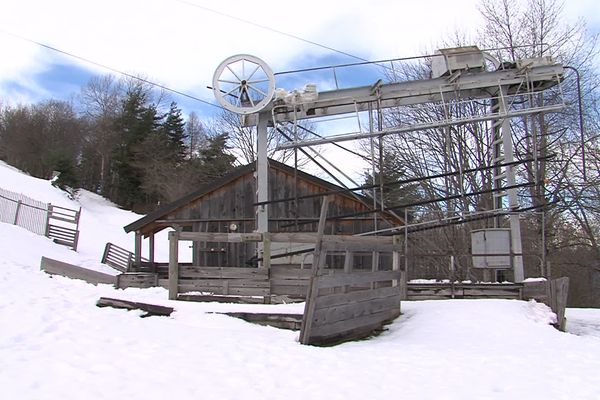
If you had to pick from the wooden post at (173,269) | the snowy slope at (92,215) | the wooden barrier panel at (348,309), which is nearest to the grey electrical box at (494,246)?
the wooden barrier panel at (348,309)

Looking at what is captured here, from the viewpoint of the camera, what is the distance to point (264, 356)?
5812mm

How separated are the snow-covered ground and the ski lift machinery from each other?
3425 mm

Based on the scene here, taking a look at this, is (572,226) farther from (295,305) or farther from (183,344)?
(183,344)

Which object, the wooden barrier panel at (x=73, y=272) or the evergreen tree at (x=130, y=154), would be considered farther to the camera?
the evergreen tree at (x=130, y=154)

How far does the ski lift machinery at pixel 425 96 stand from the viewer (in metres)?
10.9

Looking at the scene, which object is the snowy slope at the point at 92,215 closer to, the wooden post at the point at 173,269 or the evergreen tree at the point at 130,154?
the evergreen tree at the point at 130,154

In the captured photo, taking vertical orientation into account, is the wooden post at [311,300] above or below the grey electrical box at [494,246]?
below

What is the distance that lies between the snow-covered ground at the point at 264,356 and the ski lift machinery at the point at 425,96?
342 cm

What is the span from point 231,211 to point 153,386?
11.9 meters

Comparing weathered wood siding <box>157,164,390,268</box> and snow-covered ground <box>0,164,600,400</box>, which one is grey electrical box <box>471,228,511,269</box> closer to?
snow-covered ground <box>0,164,600,400</box>

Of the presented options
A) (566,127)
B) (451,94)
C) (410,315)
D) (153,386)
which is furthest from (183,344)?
(566,127)

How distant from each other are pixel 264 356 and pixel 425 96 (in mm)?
7708

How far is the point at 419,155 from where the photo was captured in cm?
2284

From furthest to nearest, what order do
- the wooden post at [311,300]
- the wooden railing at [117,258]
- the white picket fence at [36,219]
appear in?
the white picket fence at [36,219] < the wooden railing at [117,258] < the wooden post at [311,300]
